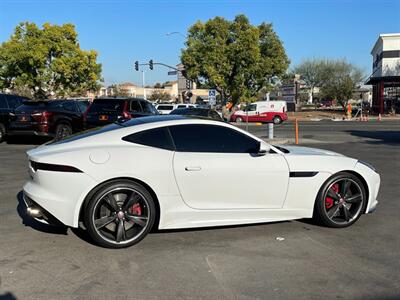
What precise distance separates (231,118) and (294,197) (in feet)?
101

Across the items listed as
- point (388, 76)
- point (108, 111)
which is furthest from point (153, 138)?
point (388, 76)

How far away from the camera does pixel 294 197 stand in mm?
5105

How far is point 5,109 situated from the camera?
49.2 feet

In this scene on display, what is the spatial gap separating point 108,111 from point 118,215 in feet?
32.6

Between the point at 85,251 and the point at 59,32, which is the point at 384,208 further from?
the point at 59,32

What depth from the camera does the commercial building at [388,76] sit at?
46062 millimetres

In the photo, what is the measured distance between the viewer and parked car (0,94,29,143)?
49.1 feet

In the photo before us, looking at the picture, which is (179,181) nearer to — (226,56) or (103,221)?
(103,221)

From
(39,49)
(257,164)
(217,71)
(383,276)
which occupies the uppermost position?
(39,49)

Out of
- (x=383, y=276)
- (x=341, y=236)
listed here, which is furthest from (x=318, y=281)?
(x=341, y=236)

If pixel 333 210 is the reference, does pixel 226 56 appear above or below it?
above

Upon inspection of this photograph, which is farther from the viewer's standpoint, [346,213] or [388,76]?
[388,76]

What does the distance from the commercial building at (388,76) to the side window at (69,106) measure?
37677 mm

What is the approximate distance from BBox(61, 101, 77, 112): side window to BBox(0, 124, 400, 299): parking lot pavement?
948cm
